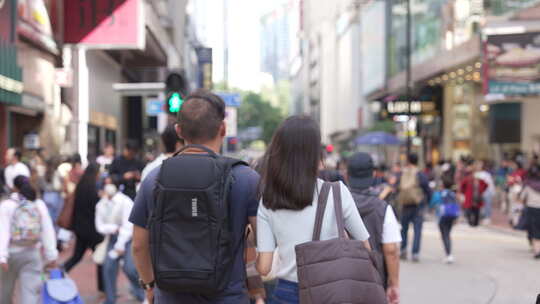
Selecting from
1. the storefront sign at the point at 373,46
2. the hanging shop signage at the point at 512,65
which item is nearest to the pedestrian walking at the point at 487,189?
the hanging shop signage at the point at 512,65

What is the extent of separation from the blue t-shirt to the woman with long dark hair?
242 inches

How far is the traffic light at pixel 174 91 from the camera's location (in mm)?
11280

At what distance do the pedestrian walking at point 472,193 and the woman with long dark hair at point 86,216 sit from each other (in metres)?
12.6

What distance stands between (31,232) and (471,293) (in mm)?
5636

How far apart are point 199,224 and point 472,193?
693 inches

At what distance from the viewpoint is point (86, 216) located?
981 centimetres

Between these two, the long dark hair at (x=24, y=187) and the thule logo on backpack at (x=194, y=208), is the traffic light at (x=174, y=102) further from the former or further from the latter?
the thule logo on backpack at (x=194, y=208)

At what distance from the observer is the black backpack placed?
3.45m

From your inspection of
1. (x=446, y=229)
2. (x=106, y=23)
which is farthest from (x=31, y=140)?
(x=446, y=229)

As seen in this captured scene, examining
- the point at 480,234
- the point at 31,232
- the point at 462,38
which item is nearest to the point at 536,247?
the point at 480,234

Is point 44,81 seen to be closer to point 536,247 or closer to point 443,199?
point 443,199

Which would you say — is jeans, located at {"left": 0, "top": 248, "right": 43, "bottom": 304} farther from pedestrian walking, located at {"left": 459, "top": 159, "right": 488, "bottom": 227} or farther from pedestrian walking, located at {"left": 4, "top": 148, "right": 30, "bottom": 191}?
pedestrian walking, located at {"left": 459, "top": 159, "right": 488, "bottom": 227}

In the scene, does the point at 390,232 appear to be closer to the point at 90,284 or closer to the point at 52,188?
the point at 90,284

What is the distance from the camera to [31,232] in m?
7.41
